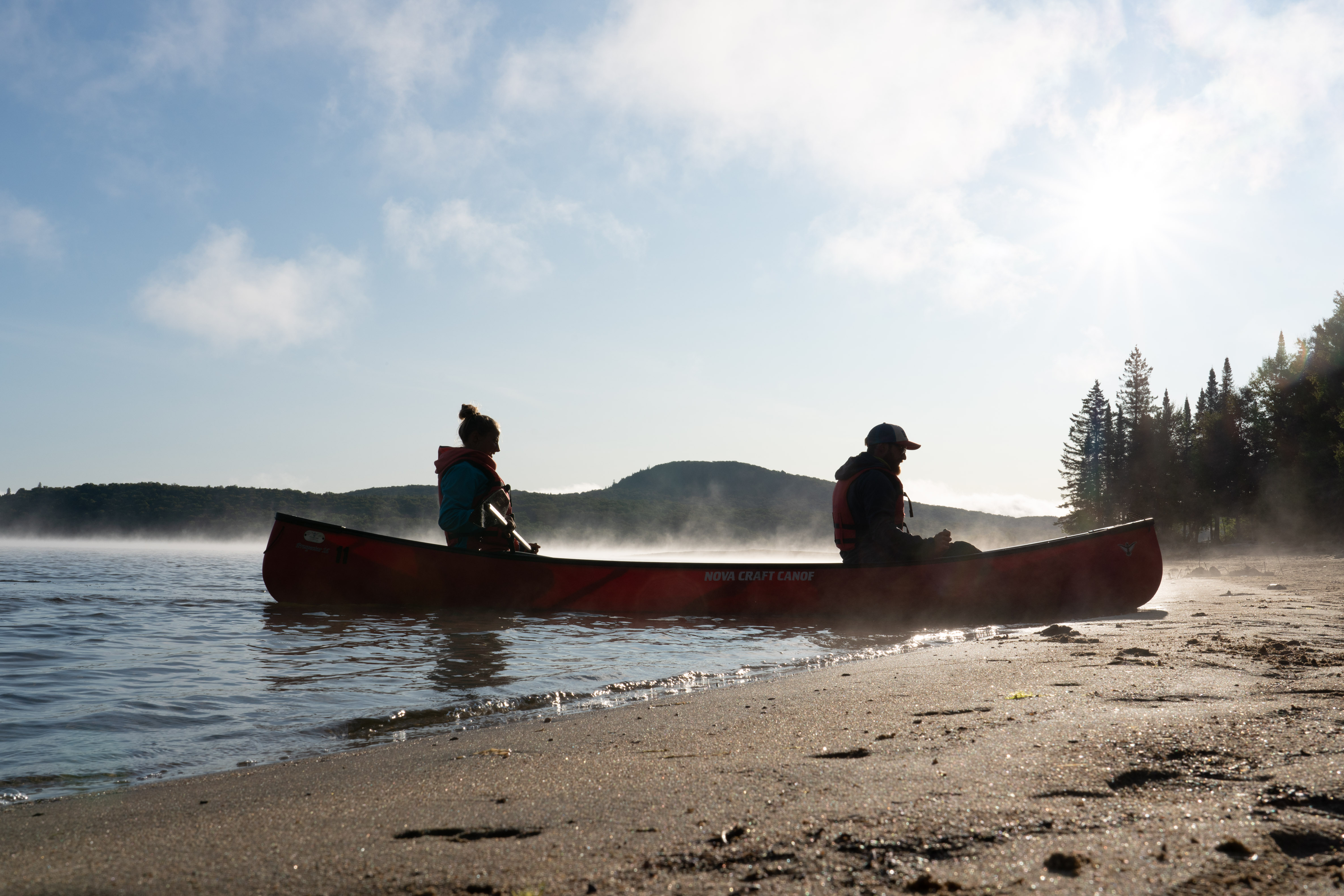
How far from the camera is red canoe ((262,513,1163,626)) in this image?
359 inches

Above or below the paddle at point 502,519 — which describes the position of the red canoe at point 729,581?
below

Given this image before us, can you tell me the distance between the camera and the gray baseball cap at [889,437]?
9062 mm

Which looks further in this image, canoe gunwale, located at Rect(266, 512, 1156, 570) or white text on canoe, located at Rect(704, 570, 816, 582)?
white text on canoe, located at Rect(704, 570, 816, 582)

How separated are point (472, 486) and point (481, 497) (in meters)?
0.21

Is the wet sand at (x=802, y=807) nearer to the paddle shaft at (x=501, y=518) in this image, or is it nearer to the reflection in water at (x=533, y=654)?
the reflection in water at (x=533, y=654)

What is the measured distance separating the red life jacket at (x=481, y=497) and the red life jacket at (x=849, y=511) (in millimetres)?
4268

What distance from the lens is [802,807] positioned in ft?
6.32

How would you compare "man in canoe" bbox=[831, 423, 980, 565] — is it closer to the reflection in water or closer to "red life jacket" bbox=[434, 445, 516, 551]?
the reflection in water

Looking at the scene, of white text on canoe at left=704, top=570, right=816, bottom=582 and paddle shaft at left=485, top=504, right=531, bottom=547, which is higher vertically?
paddle shaft at left=485, top=504, right=531, bottom=547

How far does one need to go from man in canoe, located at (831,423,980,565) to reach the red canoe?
23 centimetres

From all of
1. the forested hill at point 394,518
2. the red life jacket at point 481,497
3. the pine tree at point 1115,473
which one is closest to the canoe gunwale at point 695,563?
the red life jacket at point 481,497

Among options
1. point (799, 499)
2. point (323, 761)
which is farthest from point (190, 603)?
point (799, 499)

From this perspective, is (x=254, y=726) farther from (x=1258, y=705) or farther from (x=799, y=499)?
(x=799, y=499)

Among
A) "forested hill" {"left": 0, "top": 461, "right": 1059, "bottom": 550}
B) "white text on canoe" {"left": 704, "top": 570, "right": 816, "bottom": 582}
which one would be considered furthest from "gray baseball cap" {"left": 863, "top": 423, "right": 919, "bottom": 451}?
"forested hill" {"left": 0, "top": 461, "right": 1059, "bottom": 550}
